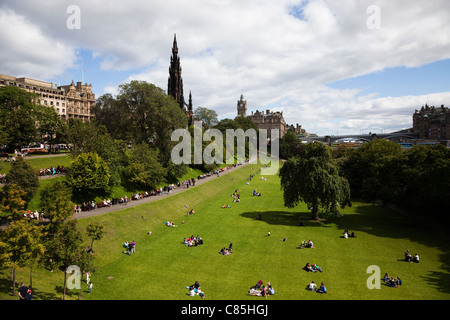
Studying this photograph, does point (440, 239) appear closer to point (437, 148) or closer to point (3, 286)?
point (437, 148)

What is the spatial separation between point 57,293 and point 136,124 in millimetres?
→ 42856

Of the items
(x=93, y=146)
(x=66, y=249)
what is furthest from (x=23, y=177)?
(x=66, y=249)

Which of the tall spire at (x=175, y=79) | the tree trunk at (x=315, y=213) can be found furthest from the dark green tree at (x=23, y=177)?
the tall spire at (x=175, y=79)

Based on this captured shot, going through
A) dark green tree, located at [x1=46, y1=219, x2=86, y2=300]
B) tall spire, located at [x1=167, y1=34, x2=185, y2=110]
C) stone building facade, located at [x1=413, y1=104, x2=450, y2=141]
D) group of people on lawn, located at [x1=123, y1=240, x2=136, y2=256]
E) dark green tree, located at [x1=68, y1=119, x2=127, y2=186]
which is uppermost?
tall spire, located at [x1=167, y1=34, x2=185, y2=110]

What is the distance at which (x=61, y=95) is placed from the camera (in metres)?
94.1

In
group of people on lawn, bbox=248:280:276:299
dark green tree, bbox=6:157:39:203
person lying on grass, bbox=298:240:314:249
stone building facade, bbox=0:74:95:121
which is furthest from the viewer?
stone building facade, bbox=0:74:95:121

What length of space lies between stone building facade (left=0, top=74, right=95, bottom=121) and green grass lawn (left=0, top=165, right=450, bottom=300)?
71.0 m

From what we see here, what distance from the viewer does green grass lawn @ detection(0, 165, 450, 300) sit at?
18.7 m

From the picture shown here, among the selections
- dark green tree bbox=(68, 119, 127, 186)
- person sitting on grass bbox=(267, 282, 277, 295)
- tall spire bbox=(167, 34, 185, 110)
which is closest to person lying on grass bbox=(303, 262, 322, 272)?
person sitting on grass bbox=(267, 282, 277, 295)

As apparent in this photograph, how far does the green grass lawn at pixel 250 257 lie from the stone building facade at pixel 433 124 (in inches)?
6162

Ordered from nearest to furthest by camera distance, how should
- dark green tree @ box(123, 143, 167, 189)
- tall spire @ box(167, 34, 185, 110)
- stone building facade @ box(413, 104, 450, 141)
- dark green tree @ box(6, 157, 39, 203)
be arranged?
dark green tree @ box(6, 157, 39, 203)
dark green tree @ box(123, 143, 167, 189)
tall spire @ box(167, 34, 185, 110)
stone building facade @ box(413, 104, 450, 141)

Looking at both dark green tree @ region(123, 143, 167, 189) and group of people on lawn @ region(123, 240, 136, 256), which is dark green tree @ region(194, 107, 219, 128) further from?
group of people on lawn @ region(123, 240, 136, 256)

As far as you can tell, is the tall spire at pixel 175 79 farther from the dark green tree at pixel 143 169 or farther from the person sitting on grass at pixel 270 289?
the person sitting on grass at pixel 270 289

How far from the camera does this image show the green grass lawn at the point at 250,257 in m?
18.7
